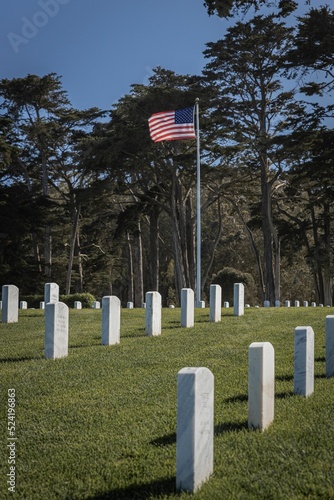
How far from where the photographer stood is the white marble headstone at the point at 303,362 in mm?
7586

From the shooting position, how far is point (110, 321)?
1139cm

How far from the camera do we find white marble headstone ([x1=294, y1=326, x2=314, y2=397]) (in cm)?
759

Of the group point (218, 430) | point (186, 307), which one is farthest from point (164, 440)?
point (186, 307)

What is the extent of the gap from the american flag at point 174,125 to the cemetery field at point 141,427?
50.0 ft

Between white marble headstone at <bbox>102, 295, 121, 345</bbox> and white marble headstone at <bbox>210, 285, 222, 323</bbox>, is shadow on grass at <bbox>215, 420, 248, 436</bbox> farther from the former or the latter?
white marble headstone at <bbox>210, 285, 222, 323</bbox>

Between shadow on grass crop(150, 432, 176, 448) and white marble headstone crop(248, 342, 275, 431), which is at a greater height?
white marble headstone crop(248, 342, 275, 431)

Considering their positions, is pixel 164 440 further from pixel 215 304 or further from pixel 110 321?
pixel 215 304

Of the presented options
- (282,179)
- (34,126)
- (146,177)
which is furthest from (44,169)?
(282,179)

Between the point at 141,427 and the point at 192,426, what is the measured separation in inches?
66.1

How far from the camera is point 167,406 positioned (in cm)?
710

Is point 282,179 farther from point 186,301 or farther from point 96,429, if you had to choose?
point 96,429

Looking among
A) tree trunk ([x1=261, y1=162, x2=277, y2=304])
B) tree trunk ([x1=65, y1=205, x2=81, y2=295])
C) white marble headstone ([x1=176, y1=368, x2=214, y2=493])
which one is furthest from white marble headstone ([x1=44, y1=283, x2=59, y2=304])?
tree trunk ([x1=65, y1=205, x2=81, y2=295])

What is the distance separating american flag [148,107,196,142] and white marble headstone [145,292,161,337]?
13438 millimetres

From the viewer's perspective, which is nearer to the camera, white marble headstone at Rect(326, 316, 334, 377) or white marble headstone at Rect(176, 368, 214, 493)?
white marble headstone at Rect(176, 368, 214, 493)
